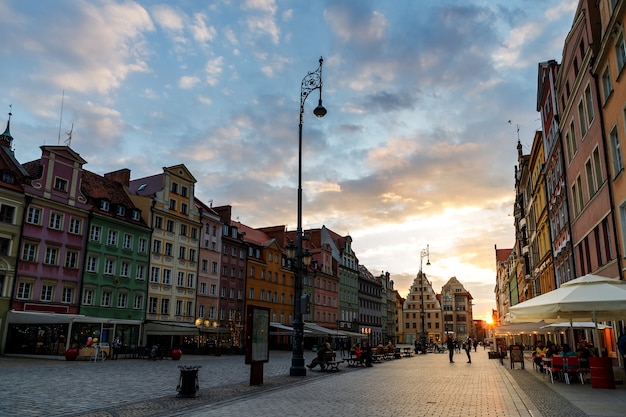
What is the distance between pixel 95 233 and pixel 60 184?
4.98 metres

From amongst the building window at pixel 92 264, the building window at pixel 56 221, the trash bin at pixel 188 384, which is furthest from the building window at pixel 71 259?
the trash bin at pixel 188 384

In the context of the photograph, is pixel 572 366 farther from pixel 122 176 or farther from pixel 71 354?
pixel 122 176

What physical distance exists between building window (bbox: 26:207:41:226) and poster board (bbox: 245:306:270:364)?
1039 inches

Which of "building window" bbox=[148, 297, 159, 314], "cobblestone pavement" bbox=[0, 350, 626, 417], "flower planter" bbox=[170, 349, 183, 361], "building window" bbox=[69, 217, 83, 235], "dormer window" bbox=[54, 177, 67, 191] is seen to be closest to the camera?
"cobblestone pavement" bbox=[0, 350, 626, 417]

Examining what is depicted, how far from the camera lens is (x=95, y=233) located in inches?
1699

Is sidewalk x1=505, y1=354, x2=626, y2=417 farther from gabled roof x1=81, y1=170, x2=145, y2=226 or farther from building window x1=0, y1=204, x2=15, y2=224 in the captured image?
gabled roof x1=81, y1=170, x2=145, y2=226

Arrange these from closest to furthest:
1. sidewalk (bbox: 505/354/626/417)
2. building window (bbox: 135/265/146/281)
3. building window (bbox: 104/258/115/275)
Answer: sidewalk (bbox: 505/354/626/417) → building window (bbox: 104/258/115/275) → building window (bbox: 135/265/146/281)

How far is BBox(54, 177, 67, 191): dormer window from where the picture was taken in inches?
1580

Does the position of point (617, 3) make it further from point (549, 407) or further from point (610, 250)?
point (549, 407)

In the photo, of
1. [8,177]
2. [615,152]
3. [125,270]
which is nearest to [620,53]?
A: [615,152]

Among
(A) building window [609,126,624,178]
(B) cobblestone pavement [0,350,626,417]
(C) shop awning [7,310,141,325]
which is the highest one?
(A) building window [609,126,624,178]

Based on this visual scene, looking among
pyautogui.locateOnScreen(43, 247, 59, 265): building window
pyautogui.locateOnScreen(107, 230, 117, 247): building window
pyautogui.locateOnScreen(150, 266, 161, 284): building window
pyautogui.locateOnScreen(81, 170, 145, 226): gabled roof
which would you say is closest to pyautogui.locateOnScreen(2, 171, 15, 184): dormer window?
pyautogui.locateOnScreen(43, 247, 59, 265): building window

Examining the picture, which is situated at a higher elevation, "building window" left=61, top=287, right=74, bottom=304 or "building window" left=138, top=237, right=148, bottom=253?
"building window" left=138, top=237, right=148, bottom=253

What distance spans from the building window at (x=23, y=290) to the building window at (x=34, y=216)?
14.5 ft
